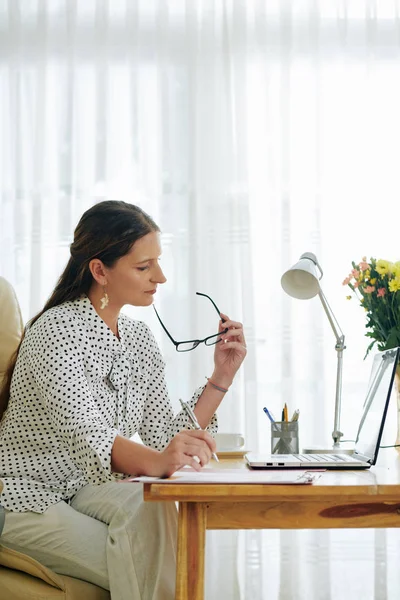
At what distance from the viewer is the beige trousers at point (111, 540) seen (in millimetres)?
1301

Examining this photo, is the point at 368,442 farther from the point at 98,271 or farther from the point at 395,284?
the point at 98,271

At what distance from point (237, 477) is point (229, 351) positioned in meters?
0.64

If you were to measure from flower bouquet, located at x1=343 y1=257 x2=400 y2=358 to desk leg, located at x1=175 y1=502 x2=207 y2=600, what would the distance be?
87cm

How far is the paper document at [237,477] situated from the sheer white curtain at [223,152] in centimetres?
137

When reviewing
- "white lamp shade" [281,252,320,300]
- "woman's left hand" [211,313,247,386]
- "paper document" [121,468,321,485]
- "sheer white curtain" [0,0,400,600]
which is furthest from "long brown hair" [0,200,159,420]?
"sheer white curtain" [0,0,400,600]

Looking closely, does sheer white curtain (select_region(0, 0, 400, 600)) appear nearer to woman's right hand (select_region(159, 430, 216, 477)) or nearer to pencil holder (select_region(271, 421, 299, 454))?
pencil holder (select_region(271, 421, 299, 454))

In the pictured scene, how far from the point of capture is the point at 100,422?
4.26 ft

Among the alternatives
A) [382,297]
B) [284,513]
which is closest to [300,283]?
[382,297]

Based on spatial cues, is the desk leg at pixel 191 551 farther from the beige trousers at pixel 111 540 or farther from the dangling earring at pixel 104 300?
the dangling earring at pixel 104 300

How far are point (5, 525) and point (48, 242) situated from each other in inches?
54.1

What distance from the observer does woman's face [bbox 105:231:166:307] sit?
1628 mm

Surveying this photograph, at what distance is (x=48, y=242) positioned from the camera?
2.65 metres

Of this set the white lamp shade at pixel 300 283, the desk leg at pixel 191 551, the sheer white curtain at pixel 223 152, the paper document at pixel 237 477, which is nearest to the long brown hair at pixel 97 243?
the white lamp shade at pixel 300 283

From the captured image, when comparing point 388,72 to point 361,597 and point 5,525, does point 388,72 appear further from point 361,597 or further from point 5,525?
point 5,525
